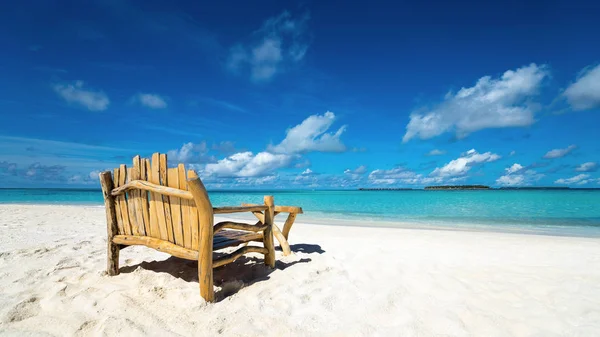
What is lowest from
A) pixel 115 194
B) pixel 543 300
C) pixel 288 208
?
pixel 543 300

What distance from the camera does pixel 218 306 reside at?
127 inches

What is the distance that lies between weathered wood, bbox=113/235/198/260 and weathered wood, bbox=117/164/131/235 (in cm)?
11

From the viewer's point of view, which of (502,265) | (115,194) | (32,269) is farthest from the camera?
(502,265)

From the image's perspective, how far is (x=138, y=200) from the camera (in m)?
3.81

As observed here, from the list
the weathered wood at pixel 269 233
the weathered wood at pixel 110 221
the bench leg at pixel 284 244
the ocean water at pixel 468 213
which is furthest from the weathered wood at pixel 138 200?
the ocean water at pixel 468 213

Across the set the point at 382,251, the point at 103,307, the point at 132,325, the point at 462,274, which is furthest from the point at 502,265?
the point at 103,307

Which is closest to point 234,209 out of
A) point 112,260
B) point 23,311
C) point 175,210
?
point 175,210

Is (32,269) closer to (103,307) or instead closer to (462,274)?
(103,307)

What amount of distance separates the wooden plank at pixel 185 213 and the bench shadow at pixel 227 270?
496 millimetres

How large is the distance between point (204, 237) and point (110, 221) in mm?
1764

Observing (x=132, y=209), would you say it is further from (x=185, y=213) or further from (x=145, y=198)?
(x=185, y=213)

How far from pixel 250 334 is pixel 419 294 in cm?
205

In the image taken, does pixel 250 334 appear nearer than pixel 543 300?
Yes

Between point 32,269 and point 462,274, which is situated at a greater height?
point 32,269
